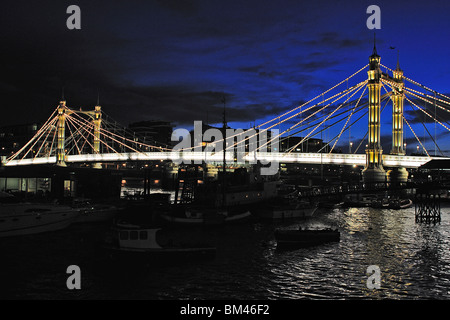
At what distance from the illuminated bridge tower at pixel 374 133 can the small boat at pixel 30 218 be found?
59.7 meters

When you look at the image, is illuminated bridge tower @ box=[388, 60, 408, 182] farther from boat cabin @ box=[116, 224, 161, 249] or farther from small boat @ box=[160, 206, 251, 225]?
boat cabin @ box=[116, 224, 161, 249]

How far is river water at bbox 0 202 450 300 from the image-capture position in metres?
23.2

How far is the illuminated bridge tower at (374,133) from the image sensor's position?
267ft

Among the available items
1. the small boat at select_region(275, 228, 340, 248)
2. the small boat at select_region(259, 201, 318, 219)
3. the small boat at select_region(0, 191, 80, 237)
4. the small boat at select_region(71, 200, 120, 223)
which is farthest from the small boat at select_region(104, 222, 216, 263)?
the small boat at select_region(259, 201, 318, 219)

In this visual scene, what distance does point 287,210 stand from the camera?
5178cm

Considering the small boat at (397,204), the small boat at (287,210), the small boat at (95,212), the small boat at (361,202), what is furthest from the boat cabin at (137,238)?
the small boat at (397,204)

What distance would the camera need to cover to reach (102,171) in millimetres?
62875

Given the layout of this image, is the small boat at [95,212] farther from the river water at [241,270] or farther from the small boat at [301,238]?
the small boat at [301,238]

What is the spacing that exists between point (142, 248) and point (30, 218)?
15133 millimetres

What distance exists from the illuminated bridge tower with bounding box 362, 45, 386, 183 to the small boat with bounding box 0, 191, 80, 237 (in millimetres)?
59679
